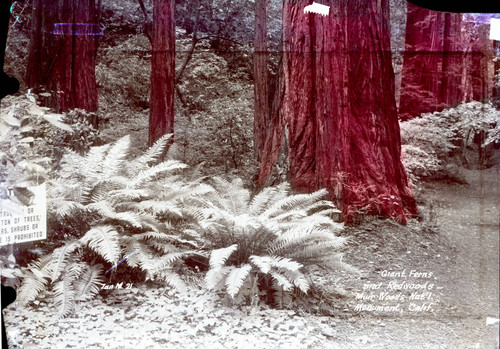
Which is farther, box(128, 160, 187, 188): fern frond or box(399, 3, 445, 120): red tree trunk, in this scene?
box(128, 160, 187, 188): fern frond

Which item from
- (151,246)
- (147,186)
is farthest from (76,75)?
(151,246)

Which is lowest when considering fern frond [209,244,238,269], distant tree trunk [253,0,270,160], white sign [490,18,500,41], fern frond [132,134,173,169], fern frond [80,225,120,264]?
fern frond [209,244,238,269]

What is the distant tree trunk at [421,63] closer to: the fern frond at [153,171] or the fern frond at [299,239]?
the fern frond at [299,239]

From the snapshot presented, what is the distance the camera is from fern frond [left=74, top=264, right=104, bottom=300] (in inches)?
98.3

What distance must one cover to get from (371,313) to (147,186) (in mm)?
1489

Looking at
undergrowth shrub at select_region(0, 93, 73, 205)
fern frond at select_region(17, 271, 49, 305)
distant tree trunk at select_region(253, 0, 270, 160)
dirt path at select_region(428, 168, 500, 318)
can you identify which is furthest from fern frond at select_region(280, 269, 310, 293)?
undergrowth shrub at select_region(0, 93, 73, 205)

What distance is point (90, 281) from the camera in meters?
2.50

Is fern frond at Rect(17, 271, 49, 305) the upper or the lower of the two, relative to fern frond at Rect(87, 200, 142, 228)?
lower

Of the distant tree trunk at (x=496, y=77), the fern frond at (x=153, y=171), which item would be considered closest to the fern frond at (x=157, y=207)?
the fern frond at (x=153, y=171)

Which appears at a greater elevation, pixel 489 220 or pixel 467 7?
pixel 467 7

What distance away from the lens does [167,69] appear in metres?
2.49

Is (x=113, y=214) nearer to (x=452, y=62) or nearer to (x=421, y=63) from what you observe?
(x=421, y=63)

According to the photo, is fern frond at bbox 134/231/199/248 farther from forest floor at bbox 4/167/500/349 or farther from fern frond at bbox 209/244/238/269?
forest floor at bbox 4/167/500/349

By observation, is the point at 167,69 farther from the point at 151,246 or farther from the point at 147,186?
the point at 151,246
